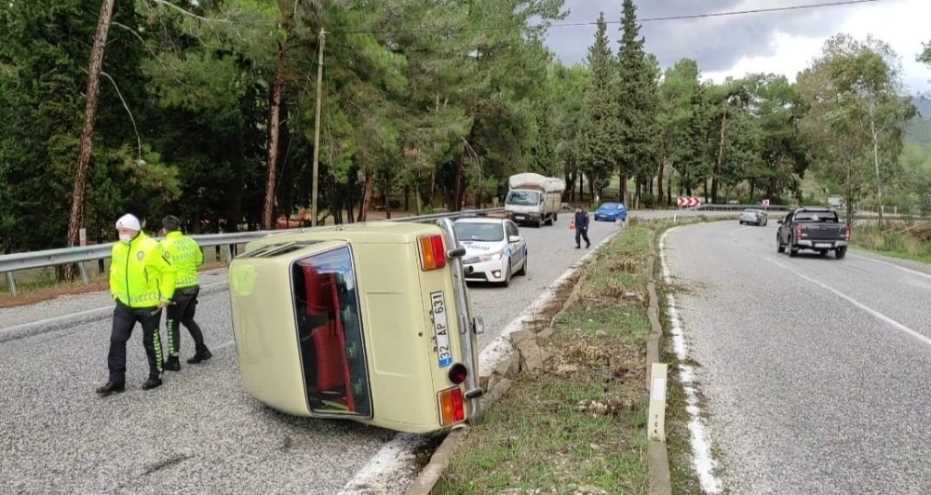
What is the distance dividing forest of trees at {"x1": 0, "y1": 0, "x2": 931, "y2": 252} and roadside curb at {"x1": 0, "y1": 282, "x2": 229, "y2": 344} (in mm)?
9781

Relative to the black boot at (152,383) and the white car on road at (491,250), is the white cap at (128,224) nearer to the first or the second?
the black boot at (152,383)

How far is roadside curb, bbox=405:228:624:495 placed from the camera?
3855 mm

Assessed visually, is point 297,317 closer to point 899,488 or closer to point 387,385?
point 387,385

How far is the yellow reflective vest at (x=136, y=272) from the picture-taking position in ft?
19.7

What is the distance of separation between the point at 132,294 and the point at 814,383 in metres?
6.77

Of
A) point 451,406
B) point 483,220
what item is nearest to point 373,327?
point 451,406

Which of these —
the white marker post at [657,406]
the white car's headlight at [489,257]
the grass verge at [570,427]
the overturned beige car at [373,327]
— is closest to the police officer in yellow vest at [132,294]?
the overturned beige car at [373,327]

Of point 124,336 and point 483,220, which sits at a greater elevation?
point 483,220

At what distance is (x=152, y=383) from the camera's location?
6145mm

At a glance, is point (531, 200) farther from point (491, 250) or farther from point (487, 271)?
point (487, 271)

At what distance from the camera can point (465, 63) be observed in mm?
40844

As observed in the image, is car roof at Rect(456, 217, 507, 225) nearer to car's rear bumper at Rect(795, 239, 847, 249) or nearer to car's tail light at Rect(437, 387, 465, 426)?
car's tail light at Rect(437, 387, 465, 426)

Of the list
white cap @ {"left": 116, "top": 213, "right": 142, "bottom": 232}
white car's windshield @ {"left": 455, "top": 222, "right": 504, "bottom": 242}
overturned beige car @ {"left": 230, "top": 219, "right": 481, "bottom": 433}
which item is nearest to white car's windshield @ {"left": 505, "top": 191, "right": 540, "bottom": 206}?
white car's windshield @ {"left": 455, "top": 222, "right": 504, "bottom": 242}

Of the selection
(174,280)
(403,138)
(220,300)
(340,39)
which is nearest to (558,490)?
(174,280)
